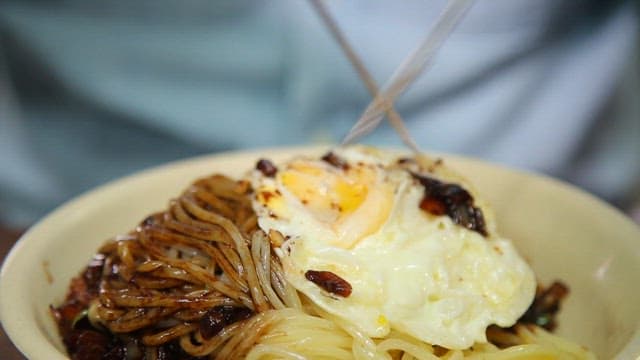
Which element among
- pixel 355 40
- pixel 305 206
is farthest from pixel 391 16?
pixel 305 206

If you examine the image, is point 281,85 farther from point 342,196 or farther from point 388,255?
point 388,255

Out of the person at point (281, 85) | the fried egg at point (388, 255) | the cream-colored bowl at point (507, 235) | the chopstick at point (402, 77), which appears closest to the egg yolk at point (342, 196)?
the fried egg at point (388, 255)

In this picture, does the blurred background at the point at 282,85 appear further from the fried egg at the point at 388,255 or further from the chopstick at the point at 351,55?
the fried egg at the point at 388,255

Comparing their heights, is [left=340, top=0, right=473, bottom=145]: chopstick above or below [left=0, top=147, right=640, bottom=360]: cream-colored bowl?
above

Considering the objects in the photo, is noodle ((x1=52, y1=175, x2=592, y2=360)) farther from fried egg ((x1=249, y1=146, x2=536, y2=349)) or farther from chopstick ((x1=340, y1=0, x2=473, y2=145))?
chopstick ((x1=340, y1=0, x2=473, y2=145))

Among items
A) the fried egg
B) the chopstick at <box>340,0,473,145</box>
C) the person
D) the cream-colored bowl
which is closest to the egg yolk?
the fried egg
